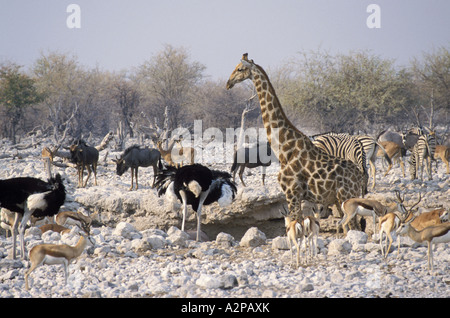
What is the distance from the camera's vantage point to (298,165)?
7.35 meters

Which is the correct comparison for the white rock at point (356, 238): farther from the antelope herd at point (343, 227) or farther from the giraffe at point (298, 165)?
the giraffe at point (298, 165)

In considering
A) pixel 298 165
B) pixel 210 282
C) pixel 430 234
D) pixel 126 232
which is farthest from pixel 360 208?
pixel 126 232

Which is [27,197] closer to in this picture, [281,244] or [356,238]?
[281,244]

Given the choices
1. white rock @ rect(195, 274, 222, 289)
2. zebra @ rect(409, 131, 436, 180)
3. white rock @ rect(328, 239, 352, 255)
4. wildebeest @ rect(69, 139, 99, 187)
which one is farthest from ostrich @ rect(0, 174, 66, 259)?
zebra @ rect(409, 131, 436, 180)

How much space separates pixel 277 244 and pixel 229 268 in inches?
57.3

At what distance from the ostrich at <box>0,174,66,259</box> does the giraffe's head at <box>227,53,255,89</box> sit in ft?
9.05

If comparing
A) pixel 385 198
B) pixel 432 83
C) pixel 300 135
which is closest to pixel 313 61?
pixel 432 83

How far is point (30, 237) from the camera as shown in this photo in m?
8.27

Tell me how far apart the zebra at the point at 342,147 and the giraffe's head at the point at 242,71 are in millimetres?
4000

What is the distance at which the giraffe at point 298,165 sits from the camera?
7289 millimetres

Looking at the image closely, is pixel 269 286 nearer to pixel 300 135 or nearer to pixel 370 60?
pixel 300 135

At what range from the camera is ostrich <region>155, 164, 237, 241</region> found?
26.8ft

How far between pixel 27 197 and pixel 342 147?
22.2 feet

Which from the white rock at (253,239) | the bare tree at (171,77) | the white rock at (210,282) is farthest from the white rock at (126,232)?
the bare tree at (171,77)
